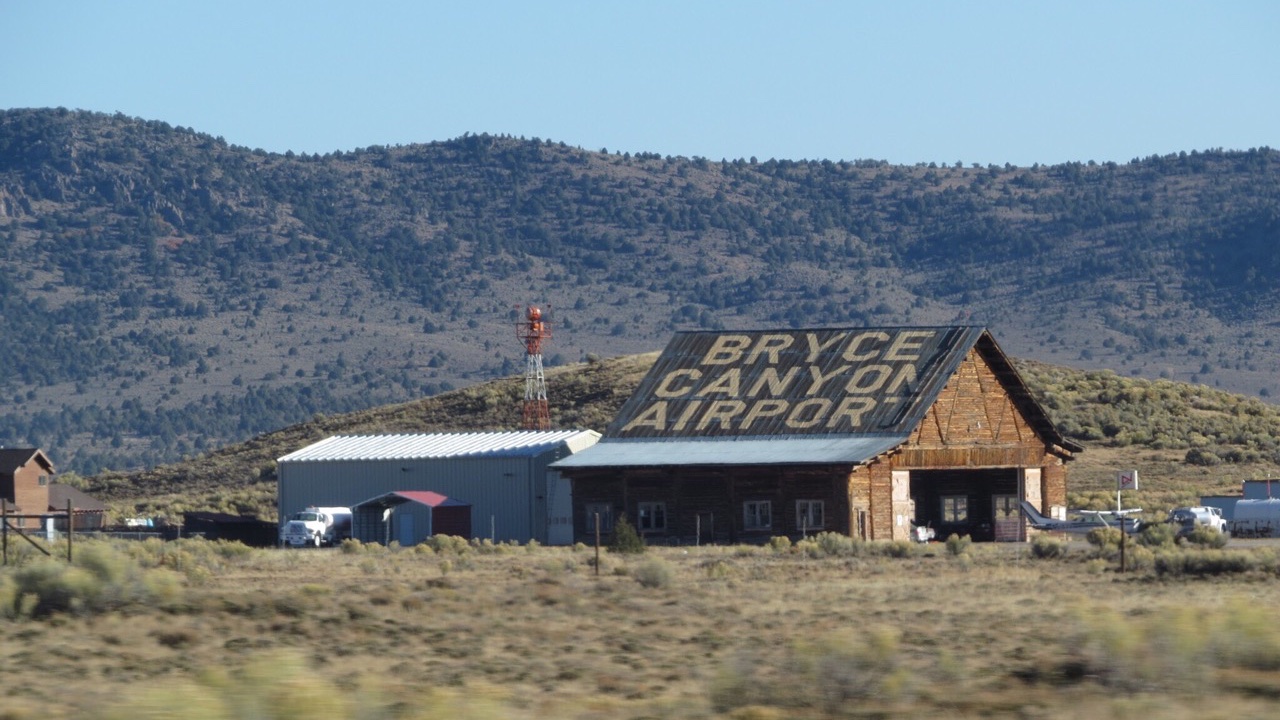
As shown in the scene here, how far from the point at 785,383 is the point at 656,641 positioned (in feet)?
107

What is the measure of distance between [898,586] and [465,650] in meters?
12.5

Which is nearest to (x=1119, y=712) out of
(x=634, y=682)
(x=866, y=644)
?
(x=866, y=644)

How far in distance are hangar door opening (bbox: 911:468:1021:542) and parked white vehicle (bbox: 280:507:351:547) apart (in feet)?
54.6

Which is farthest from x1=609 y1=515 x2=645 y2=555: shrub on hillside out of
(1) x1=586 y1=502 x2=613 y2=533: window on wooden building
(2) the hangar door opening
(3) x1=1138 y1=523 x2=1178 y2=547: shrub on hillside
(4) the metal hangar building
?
(3) x1=1138 y1=523 x2=1178 y2=547: shrub on hillside

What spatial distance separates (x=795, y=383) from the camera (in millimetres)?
57969

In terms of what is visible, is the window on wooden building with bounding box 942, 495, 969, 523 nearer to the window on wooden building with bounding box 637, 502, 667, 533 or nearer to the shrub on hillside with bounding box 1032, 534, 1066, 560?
A: the window on wooden building with bounding box 637, 502, 667, 533

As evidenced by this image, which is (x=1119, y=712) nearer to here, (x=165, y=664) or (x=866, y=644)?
(x=866, y=644)

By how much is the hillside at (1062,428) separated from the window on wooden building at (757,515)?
17.0m

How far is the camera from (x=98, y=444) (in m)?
170

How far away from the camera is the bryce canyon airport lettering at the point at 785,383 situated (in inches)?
2212

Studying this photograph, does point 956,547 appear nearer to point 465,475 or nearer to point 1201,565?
point 1201,565

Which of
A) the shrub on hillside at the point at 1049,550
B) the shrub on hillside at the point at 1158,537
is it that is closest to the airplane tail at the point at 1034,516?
the shrub on hillside at the point at 1158,537

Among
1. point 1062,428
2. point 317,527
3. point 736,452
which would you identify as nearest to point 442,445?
point 317,527

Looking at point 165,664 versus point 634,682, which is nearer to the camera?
point 634,682
